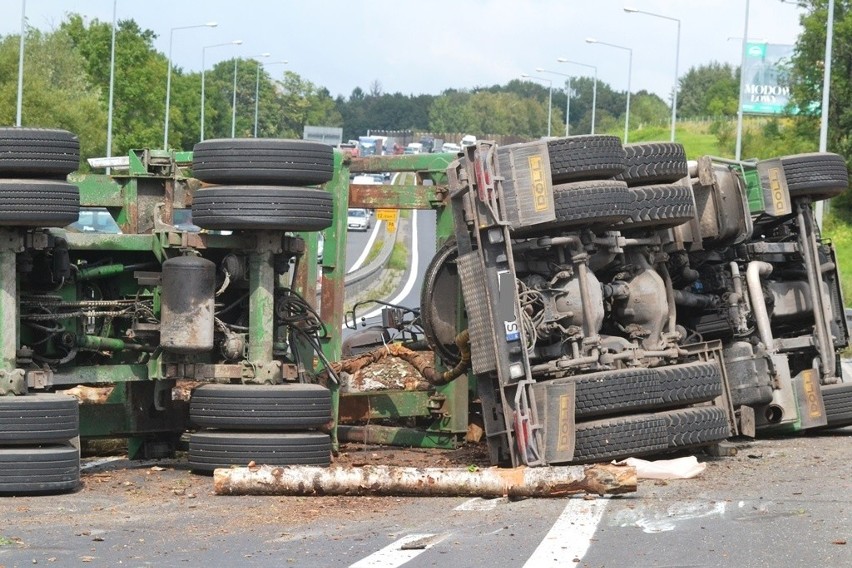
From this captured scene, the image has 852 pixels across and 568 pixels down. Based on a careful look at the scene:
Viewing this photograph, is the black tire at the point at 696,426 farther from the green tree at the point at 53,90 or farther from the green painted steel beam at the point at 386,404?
the green tree at the point at 53,90

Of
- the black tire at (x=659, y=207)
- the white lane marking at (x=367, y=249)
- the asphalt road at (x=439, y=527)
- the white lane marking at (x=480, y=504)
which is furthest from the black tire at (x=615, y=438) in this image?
the white lane marking at (x=367, y=249)

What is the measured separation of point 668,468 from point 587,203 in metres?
1.99

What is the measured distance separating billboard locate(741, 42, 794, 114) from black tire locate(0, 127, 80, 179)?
5870 centimetres

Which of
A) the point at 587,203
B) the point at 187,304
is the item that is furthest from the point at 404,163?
the point at 187,304

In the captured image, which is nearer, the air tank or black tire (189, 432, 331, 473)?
black tire (189, 432, 331, 473)

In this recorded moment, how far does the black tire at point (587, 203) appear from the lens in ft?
39.4

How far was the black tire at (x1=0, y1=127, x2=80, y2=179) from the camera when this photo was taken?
10.8 metres

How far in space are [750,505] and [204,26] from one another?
183ft

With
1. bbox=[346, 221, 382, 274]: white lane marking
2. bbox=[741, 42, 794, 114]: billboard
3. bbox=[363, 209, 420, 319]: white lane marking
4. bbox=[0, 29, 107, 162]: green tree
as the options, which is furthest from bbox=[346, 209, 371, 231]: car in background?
bbox=[741, 42, 794, 114]: billboard

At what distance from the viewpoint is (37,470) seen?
10.7m

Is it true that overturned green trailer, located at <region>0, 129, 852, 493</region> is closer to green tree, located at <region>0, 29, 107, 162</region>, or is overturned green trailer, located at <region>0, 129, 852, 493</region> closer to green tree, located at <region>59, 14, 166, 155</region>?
green tree, located at <region>0, 29, 107, 162</region>

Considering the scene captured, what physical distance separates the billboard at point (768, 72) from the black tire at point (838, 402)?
177 ft

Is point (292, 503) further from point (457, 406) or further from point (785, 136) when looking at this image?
point (785, 136)

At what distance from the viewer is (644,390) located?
11.9 metres
